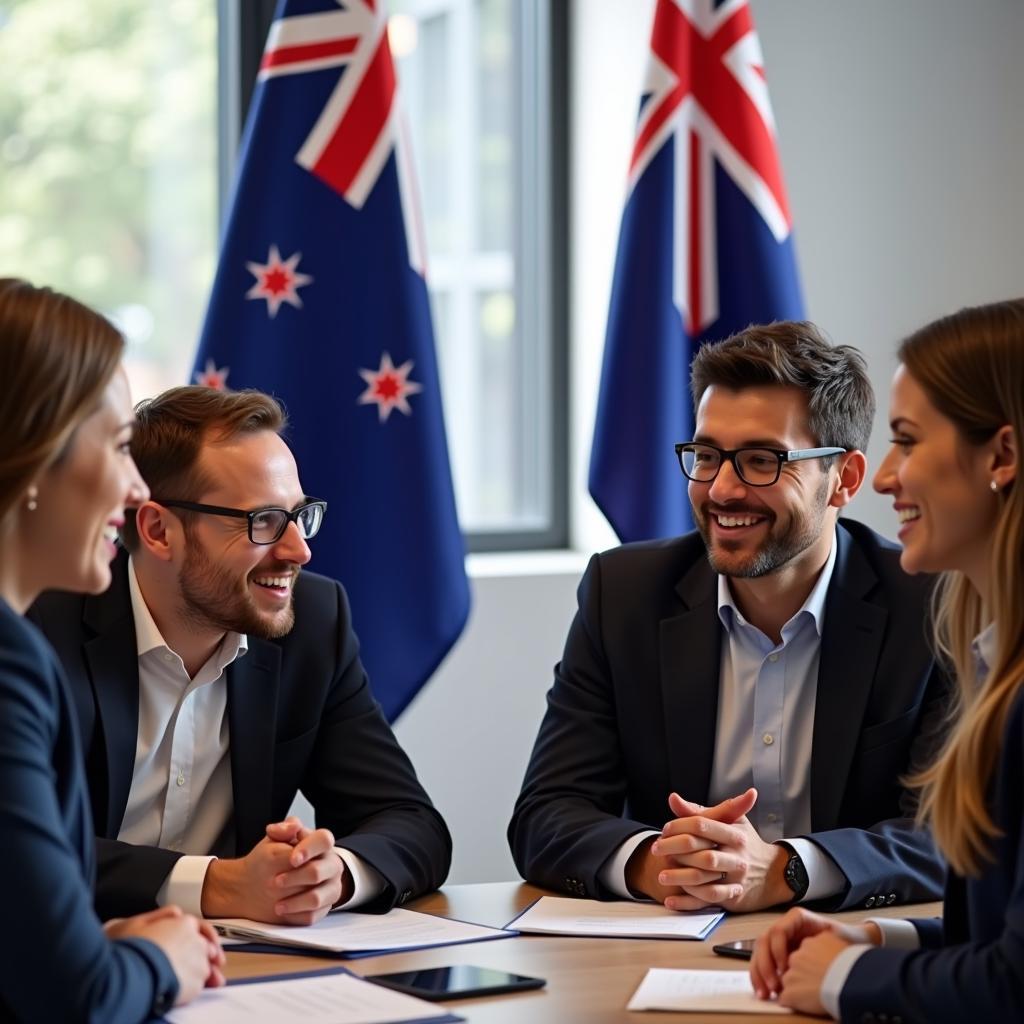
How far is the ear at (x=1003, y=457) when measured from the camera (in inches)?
65.7

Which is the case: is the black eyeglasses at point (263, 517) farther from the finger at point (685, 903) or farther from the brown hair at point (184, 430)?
the finger at point (685, 903)

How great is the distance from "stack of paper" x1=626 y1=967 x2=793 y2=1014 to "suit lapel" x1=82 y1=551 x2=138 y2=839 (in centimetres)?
93

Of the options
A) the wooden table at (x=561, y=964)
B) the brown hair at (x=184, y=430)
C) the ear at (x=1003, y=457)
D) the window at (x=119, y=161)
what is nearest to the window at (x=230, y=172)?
the window at (x=119, y=161)

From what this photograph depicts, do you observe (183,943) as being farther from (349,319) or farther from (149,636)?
(349,319)

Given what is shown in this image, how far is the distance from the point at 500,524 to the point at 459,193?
0.98 metres

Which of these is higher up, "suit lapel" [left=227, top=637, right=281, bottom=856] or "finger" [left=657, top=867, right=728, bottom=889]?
"suit lapel" [left=227, top=637, right=281, bottom=856]

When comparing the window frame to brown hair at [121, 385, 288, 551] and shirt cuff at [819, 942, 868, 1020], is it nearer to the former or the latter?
brown hair at [121, 385, 288, 551]

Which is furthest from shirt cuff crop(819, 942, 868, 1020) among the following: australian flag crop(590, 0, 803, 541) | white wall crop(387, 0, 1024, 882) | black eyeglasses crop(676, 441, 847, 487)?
white wall crop(387, 0, 1024, 882)

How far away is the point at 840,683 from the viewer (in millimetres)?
2480

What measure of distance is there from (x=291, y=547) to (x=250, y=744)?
0.32 m

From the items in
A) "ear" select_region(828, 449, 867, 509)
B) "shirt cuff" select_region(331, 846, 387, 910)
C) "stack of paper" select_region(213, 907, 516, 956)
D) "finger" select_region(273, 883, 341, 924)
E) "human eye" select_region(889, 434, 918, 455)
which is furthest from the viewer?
"ear" select_region(828, 449, 867, 509)

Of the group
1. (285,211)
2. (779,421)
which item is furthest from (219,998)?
(285,211)

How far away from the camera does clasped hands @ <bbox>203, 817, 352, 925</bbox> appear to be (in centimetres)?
202

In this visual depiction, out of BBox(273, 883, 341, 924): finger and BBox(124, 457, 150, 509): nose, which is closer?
BBox(124, 457, 150, 509): nose
